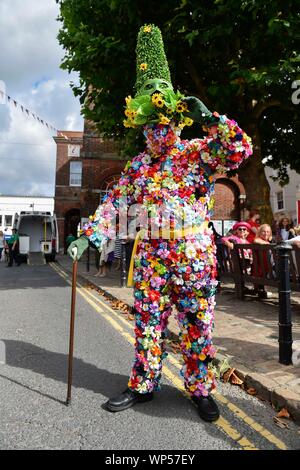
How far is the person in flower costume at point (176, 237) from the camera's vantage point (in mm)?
2580

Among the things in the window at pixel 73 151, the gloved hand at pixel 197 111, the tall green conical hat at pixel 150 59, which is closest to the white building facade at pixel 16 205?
the window at pixel 73 151

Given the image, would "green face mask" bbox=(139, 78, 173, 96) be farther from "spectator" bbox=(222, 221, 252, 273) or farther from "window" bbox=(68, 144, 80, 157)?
"window" bbox=(68, 144, 80, 157)

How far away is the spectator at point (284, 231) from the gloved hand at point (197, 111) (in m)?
6.53

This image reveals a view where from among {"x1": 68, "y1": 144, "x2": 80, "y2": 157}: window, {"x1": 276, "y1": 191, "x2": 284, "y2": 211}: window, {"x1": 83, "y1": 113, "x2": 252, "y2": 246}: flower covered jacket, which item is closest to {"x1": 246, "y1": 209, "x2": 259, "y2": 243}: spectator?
{"x1": 83, "y1": 113, "x2": 252, "y2": 246}: flower covered jacket

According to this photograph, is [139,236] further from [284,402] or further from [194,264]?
[284,402]

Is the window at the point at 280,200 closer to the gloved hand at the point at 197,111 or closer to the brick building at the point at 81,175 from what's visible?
the brick building at the point at 81,175

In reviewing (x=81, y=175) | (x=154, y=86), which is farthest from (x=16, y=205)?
(x=154, y=86)

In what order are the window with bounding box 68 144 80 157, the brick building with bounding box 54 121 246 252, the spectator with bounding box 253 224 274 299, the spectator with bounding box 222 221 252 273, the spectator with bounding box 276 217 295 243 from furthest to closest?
1. the window with bounding box 68 144 80 157
2. the brick building with bounding box 54 121 246 252
3. the spectator with bounding box 276 217 295 243
4. the spectator with bounding box 222 221 252 273
5. the spectator with bounding box 253 224 274 299

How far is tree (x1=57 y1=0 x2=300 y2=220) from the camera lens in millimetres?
6734

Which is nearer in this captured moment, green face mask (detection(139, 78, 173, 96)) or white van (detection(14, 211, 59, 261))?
green face mask (detection(139, 78, 173, 96))

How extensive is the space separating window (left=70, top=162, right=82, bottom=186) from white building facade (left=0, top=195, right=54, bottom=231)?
770 inches

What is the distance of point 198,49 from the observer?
828 centimetres

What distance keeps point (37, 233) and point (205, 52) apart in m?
14.2
